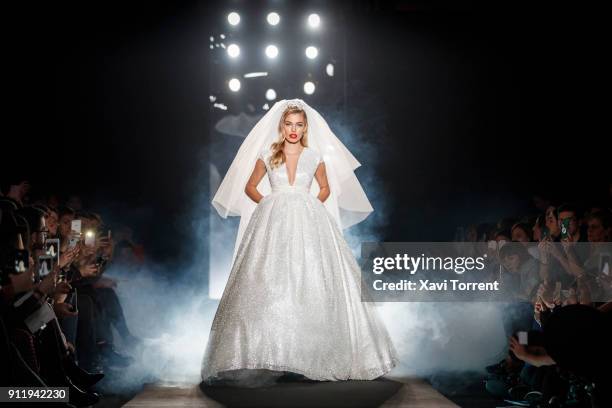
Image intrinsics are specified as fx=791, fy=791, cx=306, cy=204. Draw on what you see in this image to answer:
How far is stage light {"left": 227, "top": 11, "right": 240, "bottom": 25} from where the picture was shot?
6586 mm

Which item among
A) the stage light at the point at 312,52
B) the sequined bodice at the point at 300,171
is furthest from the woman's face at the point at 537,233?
the stage light at the point at 312,52

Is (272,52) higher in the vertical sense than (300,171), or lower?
higher

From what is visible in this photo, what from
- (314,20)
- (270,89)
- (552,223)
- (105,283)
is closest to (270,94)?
(270,89)

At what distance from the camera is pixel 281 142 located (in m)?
4.41

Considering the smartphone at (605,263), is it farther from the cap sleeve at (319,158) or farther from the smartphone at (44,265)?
the smartphone at (44,265)

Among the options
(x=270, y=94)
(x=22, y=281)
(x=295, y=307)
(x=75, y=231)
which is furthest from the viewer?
(x=270, y=94)

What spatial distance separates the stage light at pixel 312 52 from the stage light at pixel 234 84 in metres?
0.65

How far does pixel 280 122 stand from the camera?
440cm

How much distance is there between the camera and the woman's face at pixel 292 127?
436 centimetres

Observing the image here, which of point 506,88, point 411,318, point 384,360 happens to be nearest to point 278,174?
point 384,360

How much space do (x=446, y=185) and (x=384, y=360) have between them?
3841 millimetres

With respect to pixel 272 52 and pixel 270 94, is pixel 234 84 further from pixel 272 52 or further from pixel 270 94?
pixel 272 52

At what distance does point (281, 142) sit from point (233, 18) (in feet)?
8.32

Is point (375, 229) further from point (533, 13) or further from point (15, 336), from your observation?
point (15, 336)
